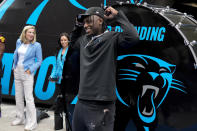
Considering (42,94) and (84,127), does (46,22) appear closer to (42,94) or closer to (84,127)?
(42,94)

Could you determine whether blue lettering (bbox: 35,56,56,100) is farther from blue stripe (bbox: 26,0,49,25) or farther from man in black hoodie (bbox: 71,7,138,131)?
man in black hoodie (bbox: 71,7,138,131)

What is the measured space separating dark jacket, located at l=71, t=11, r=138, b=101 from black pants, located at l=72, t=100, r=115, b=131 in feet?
0.22

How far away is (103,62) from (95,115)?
17.4 inches

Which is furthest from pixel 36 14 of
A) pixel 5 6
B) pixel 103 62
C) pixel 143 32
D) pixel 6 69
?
pixel 103 62

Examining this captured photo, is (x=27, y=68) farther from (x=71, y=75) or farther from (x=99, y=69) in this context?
(x=99, y=69)

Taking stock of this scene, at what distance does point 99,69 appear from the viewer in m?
2.16

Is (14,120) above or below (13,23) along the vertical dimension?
below

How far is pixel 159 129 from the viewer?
2.57 m

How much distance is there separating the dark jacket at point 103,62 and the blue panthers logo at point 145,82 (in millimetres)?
465

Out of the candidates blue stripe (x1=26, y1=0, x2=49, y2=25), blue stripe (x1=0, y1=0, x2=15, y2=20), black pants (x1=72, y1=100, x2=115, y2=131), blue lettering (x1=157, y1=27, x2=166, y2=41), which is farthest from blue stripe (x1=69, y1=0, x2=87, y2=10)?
black pants (x1=72, y1=100, x2=115, y2=131)

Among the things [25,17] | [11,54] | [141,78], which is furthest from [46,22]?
[141,78]

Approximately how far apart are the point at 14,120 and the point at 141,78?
3097 millimetres

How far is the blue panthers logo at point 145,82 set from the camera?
8.18ft

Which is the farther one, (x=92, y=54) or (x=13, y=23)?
(x=13, y=23)
